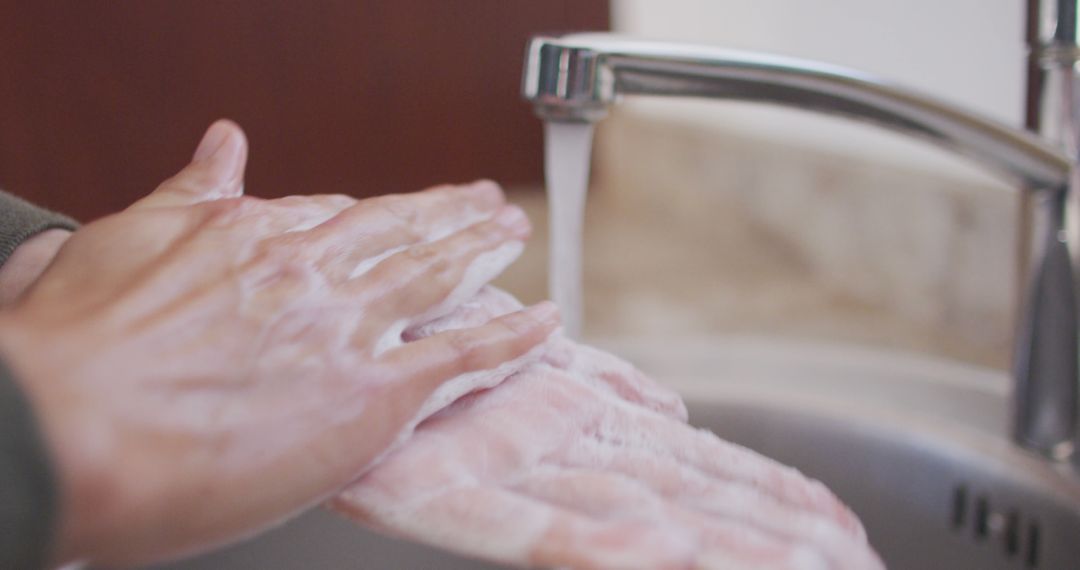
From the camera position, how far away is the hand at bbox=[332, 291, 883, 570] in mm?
265

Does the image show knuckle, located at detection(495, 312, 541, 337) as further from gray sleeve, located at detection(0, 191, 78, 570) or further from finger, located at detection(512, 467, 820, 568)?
gray sleeve, located at detection(0, 191, 78, 570)

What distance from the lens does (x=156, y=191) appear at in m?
0.35

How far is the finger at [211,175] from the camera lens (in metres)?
0.35

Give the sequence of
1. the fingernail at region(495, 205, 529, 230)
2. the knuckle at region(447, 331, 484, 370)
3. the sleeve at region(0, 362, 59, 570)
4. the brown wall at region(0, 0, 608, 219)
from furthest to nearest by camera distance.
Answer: the brown wall at region(0, 0, 608, 219)
the fingernail at region(495, 205, 529, 230)
the knuckle at region(447, 331, 484, 370)
the sleeve at region(0, 362, 59, 570)

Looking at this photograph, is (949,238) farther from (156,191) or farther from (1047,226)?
(156,191)

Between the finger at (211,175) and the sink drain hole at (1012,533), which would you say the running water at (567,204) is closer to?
the finger at (211,175)

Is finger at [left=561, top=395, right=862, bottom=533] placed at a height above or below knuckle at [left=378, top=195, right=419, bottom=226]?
below

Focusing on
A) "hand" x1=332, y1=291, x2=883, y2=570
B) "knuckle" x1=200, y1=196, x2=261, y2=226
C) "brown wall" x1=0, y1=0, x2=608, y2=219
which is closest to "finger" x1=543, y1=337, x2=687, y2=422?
"hand" x1=332, y1=291, x2=883, y2=570

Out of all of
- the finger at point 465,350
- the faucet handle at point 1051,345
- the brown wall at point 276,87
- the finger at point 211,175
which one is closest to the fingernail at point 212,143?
the finger at point 211,175

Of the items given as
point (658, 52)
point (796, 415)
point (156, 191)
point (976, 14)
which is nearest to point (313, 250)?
point (156, 191)

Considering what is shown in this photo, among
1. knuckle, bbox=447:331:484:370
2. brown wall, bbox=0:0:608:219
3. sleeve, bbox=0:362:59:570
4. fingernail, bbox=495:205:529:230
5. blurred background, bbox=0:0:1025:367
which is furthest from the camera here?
brown wall, bbox=0:0:608:219

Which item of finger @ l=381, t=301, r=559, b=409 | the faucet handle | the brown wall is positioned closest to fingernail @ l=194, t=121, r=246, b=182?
finger @ l=381, t=301, r=559, b=409

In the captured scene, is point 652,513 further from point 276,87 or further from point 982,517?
point 276,87

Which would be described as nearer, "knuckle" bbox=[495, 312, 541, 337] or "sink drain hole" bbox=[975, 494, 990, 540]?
"knuckle" bbox=[495, 312, 541, 337]
